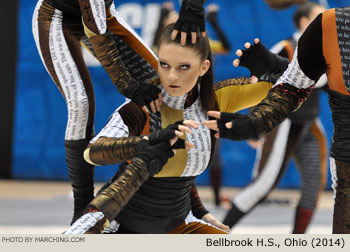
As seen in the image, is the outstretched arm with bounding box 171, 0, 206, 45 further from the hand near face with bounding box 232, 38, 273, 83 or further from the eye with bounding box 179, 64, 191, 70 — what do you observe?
the hand near face with bounding box 232, 38, 273, 83

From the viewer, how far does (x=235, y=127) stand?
1.58 metres

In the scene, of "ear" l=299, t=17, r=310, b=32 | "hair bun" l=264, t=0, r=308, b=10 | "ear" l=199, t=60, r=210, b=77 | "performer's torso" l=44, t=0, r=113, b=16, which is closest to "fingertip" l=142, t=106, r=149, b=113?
"ear" l=199, t=60, r=210, b=77

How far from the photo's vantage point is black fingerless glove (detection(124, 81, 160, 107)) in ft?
6.12

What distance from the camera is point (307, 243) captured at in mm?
1652

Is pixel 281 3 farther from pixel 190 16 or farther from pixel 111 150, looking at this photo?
pixel 111 150

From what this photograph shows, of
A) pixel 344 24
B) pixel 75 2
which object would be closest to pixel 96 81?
pixel 75 2

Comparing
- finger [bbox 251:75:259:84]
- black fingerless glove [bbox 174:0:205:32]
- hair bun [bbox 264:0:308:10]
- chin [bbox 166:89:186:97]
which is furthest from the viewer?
hair bun [bbox 264:0:308:10]

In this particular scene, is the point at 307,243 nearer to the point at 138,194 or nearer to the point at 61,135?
the point at 138,194

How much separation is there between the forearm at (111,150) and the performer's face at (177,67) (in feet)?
0.93

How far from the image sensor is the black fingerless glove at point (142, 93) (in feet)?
6.12

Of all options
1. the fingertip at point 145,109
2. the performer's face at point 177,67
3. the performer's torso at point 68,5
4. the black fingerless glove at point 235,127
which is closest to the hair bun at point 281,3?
the performer's torso at point 68,5

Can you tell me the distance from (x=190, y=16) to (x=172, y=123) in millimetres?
376

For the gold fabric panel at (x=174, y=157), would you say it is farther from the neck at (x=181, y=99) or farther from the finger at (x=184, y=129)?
the finger at (x=184, y=129)

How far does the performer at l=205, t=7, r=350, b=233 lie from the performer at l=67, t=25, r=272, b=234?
264 millimetres
